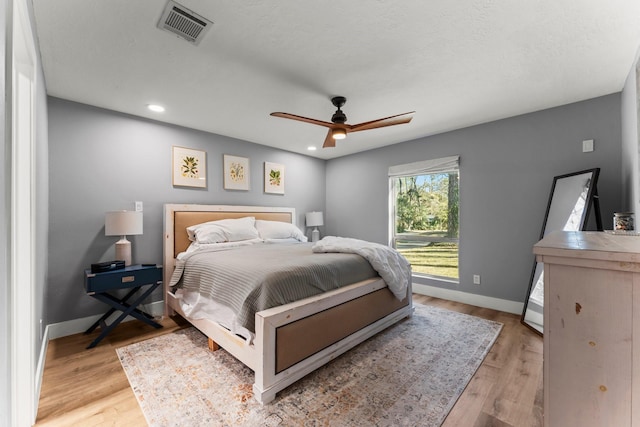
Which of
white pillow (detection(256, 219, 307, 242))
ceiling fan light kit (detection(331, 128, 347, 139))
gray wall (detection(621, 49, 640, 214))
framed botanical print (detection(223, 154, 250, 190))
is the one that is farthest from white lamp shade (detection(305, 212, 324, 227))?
gray wall (detection(621, 49, 640, 214))

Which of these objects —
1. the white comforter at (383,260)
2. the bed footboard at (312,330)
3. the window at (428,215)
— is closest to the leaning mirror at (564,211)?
the window at (428,215)

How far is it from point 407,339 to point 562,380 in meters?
1.94

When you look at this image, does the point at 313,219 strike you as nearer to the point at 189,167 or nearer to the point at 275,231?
the point at 275,231

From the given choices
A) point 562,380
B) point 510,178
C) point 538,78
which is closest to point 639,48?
point 538,78

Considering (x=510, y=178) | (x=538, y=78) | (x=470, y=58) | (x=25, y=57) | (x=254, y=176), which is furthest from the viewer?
(x=254, y=176)

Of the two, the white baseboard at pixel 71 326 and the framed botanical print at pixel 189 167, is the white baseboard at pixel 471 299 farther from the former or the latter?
the white baseboard at pixel 71 326

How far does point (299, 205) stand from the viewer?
4.94 m

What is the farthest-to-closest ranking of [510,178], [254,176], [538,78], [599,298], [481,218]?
[254,176] → [481,218] → [510,178] → [538,78] → [599,298]

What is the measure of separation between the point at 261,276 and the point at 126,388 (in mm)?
1165

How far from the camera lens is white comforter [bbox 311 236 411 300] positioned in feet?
8.72

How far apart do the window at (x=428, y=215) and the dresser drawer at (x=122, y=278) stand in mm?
3397

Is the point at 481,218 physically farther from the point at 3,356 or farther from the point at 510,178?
the point at 3,356

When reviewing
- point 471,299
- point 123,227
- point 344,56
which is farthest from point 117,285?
point 471,299

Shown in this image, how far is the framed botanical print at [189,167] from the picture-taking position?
341 centimetres
